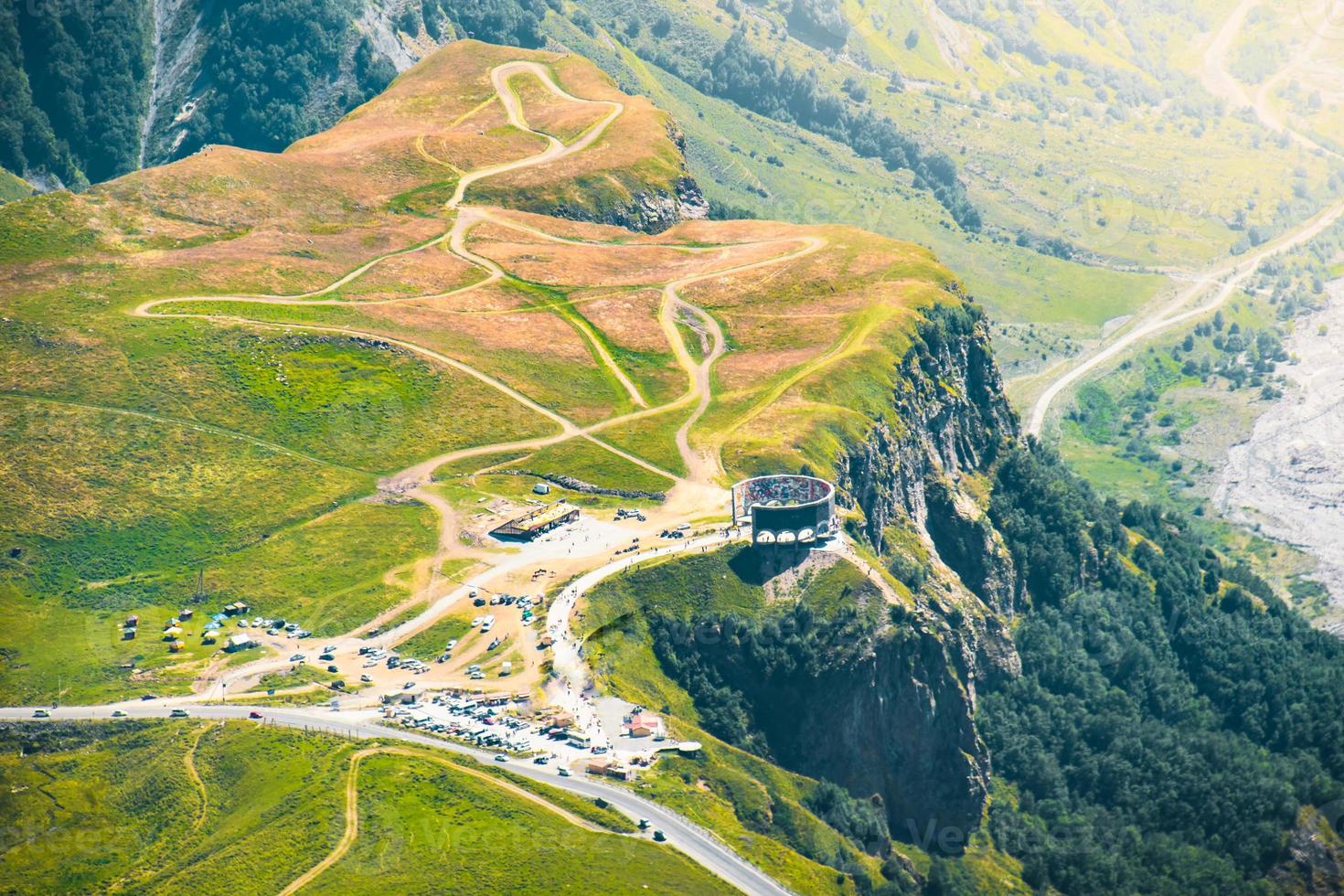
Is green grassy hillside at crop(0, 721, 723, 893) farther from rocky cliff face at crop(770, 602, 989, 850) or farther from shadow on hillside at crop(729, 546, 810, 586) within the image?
shadow on hillside at crop(729, 546, 810, 586)

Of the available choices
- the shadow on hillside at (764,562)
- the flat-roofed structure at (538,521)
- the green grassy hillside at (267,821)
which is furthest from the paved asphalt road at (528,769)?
the shadow on hillside at (764,562)

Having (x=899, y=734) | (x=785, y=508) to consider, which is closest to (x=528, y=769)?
(x=785, y=508)

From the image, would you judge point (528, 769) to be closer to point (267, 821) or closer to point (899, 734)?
point (267, 821)

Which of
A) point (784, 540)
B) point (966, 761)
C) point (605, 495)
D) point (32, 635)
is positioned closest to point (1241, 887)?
point (966, 761)

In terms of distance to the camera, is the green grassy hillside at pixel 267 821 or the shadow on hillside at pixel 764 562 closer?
the green grassy hillside at pixel 267 821

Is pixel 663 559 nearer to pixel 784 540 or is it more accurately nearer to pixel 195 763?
pixel 784 540

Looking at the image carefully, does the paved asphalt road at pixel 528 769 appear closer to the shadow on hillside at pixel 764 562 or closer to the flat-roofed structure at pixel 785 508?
the shadow on hillside at pixel 764 562
